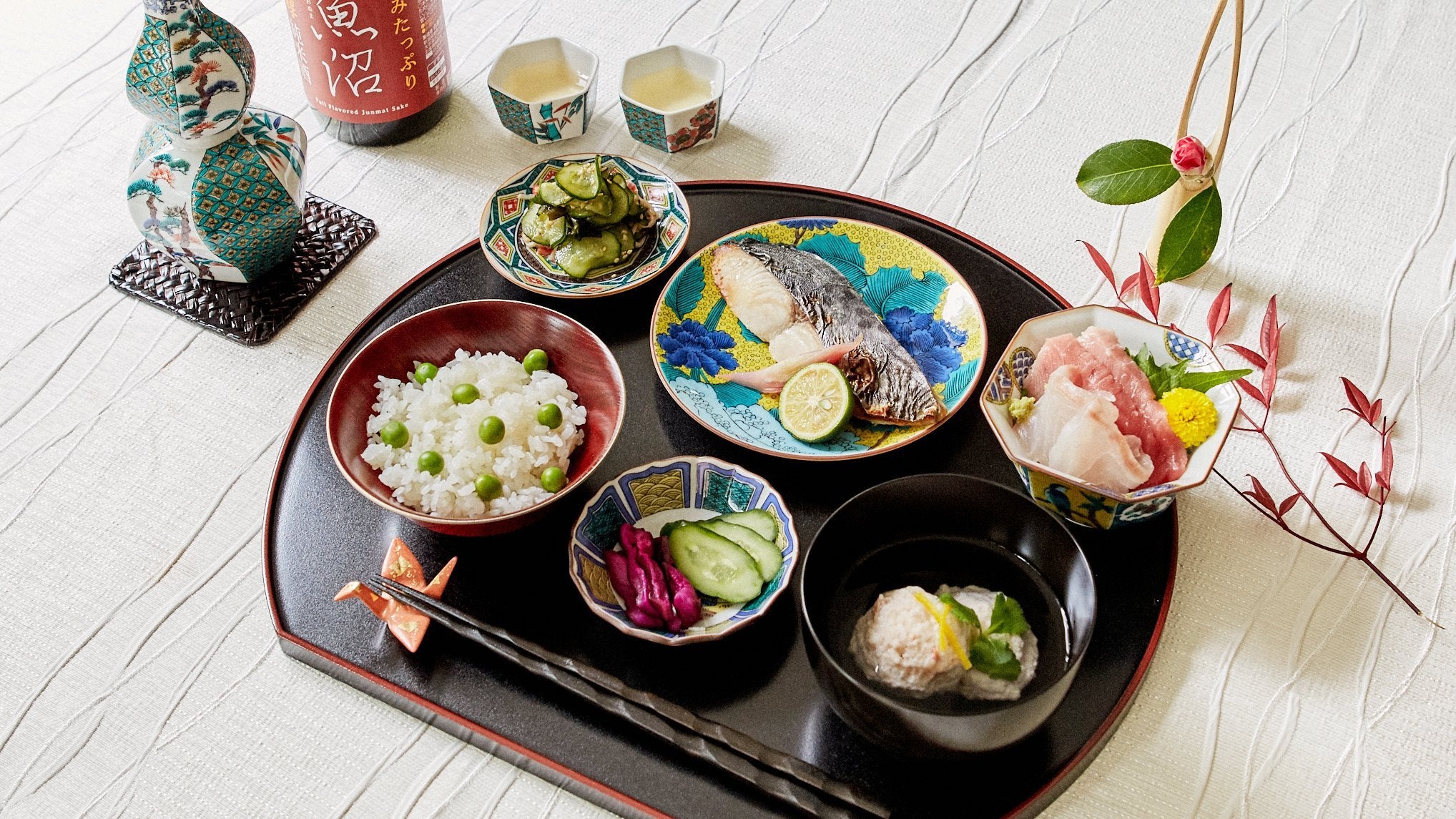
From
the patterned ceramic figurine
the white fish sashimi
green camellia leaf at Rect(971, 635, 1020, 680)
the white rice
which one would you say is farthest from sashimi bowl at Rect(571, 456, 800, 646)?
the patterned ceramic figurine

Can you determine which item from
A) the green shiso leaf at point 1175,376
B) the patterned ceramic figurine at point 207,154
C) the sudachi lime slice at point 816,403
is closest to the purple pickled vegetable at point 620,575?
the sudachi lime slice at point 816,403

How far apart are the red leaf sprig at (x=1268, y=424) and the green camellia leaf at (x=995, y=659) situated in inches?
21.0

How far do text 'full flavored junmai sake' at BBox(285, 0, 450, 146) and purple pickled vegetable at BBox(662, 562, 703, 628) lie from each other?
3.83 feet

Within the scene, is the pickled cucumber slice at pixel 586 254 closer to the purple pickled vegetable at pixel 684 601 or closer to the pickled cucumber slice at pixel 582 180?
the pickled cucumber slice at pixel 582 180

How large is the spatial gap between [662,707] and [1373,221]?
5.11 ft

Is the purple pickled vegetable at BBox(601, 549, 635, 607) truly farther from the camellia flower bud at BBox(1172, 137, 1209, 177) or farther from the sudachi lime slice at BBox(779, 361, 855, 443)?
the camellia flower bud at BBox(1172, 137, 1209, 177)

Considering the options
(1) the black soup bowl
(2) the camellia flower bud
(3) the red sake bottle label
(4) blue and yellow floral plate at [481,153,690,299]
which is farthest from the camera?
(3) the red sake bottle label

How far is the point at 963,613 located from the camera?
116cm

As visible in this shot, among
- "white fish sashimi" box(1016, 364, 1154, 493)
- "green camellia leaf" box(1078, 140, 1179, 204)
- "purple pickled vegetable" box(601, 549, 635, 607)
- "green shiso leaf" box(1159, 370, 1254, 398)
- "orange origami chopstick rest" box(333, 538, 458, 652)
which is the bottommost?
"orange origami chopstick rest" box(333, 538, 458, 652)

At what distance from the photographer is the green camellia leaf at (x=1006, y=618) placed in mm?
1160

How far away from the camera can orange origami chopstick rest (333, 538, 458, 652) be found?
50.2 inches

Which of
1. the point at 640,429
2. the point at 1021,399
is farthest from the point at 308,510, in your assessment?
the point at 1021,399

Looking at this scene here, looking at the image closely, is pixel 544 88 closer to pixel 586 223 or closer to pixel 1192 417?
pixel 586 223

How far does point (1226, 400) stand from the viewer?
132 centimetres
